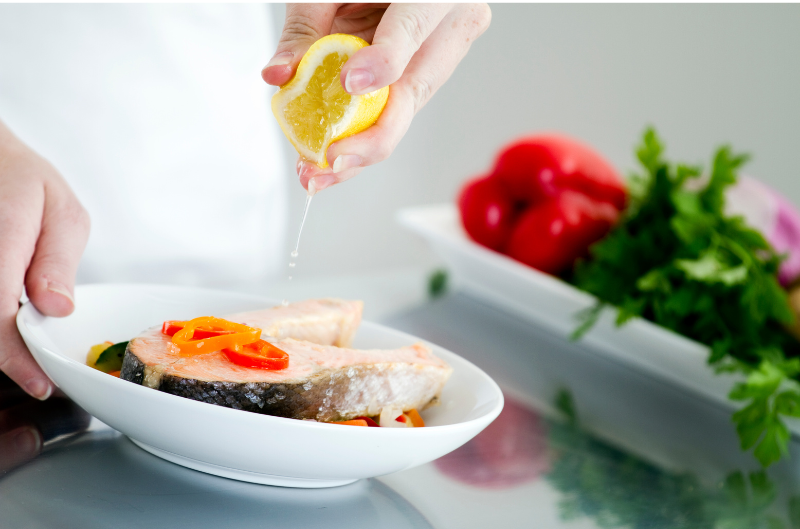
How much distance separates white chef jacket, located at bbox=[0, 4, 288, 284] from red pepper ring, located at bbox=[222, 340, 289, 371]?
909mm

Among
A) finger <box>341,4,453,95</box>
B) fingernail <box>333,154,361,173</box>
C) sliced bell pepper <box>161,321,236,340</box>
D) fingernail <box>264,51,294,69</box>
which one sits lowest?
sliced bell pepper <box>161,321,236,340</box>

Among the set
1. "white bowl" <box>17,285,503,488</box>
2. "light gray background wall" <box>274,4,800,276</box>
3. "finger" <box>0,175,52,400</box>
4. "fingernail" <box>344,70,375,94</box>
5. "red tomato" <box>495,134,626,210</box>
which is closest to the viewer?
"white bowl" <box>17,285,503,488</box>

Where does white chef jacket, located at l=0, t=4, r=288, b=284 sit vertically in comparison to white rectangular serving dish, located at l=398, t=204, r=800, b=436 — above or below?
above

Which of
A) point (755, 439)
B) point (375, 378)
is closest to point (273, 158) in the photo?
point (375, 378)

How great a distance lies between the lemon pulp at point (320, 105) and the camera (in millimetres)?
882

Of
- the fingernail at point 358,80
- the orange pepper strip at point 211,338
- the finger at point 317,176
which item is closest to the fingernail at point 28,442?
the orange pepper strip at point 211,338

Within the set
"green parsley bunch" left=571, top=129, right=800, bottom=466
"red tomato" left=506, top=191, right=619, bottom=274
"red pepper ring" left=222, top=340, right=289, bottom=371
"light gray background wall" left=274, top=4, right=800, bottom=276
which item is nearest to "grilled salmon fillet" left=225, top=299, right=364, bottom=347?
"red pepper ring" left=222, top=340, right=289, bottom=371

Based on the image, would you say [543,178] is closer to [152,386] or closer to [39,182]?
[39,182]

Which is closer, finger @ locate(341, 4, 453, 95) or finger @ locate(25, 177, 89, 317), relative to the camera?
finger @ locate(341, 4, 453, 95)

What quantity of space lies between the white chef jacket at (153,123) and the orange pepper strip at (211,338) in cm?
85

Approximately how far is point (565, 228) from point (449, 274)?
14.1 inches

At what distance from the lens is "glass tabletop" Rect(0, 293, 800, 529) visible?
0.79 m

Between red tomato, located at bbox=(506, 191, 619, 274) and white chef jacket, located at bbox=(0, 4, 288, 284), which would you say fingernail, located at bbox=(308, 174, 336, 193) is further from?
red tomato, located at bbox=(506, 191, 619, 274)

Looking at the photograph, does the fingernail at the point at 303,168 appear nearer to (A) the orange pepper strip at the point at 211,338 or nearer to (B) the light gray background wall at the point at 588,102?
(A) the orange pepper strip at the point at 211,338
